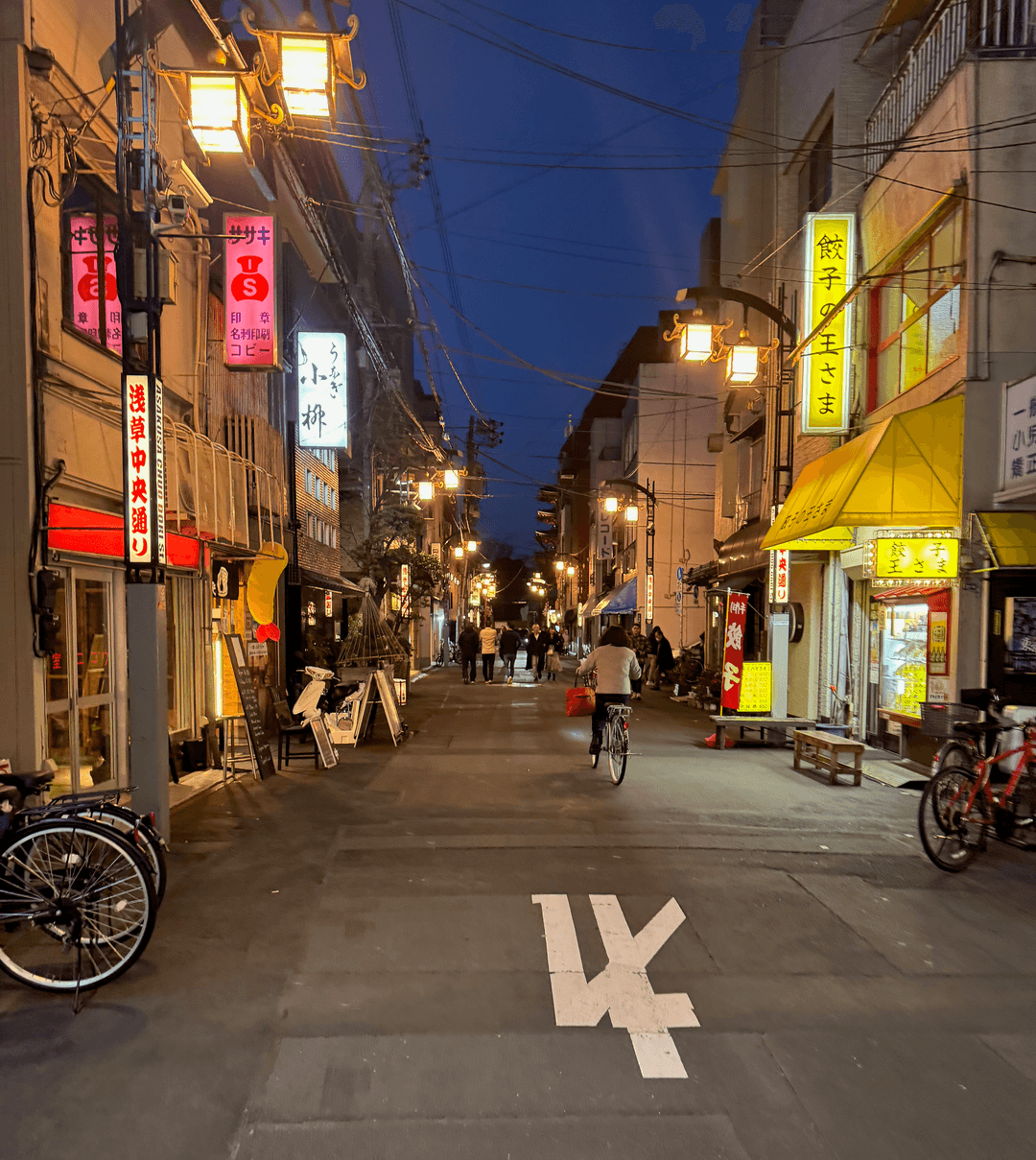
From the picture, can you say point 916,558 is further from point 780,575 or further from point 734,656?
point 780,575

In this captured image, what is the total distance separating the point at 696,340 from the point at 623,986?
40.0 ft

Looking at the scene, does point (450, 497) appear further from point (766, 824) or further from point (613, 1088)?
point (613, 1088)

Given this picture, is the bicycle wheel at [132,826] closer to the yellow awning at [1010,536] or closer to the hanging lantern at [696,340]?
the yellow awning at [1010,536]

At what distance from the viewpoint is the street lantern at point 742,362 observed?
52.5 ft

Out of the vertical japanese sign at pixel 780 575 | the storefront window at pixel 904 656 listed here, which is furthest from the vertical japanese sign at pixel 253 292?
the storefront window at pixel 904 656

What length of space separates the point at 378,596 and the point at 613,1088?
24129 mm

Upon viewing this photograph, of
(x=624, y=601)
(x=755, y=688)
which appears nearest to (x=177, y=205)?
(x=755, y=688)

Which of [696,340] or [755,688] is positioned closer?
[755,688]

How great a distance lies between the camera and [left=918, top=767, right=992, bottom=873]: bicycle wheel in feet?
23.5

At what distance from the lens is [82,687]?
9445mm

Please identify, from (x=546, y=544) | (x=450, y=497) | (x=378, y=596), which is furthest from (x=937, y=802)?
(x=546, y=544)

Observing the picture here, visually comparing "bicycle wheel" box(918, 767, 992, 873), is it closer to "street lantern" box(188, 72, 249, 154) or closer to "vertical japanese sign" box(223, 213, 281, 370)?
"street lantern" box(188, 72, 249, 154)

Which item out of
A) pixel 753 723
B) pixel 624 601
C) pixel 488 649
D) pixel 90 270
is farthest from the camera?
pixel 624 601

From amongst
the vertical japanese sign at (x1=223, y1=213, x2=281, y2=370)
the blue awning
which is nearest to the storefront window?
the vertical japanese sign at (x1=223, y1=213, x2=281, y2=370)
